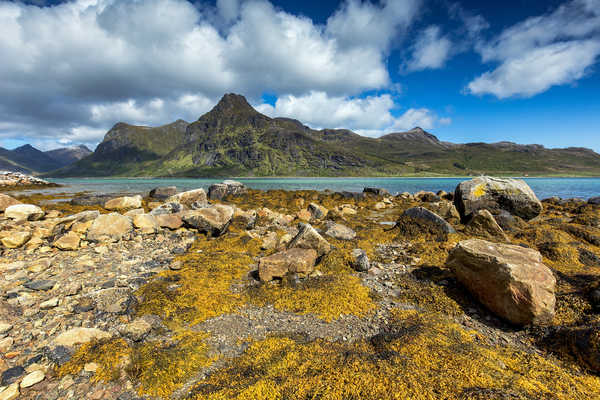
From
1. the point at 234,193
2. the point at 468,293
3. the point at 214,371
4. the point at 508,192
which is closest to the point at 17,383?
the point at 214,371

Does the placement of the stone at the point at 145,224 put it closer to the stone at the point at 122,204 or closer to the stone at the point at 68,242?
the stone at the point at 68,242

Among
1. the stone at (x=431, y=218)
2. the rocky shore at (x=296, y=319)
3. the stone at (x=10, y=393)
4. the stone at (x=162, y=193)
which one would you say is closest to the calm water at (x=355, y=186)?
the stone at (x=162, y=193)

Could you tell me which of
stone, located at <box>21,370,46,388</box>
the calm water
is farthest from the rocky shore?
the calm water

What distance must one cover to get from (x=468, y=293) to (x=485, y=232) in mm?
6313

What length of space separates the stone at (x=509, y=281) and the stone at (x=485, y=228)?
5453 millimetres

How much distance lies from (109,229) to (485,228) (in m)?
16.7

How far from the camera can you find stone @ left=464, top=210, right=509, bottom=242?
10862 mm

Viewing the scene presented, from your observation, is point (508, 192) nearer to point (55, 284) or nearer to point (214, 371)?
point (214, 371)

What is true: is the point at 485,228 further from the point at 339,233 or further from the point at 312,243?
the point at 312,243

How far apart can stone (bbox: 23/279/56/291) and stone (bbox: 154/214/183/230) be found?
565cm

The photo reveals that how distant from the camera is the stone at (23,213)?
42.8ft

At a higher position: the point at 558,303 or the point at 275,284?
the point at 558,303

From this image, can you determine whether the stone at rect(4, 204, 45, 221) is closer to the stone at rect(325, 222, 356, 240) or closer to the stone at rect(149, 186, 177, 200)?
the stone at rect(325, 222, 356, 240)

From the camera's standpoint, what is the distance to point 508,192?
15195mm
